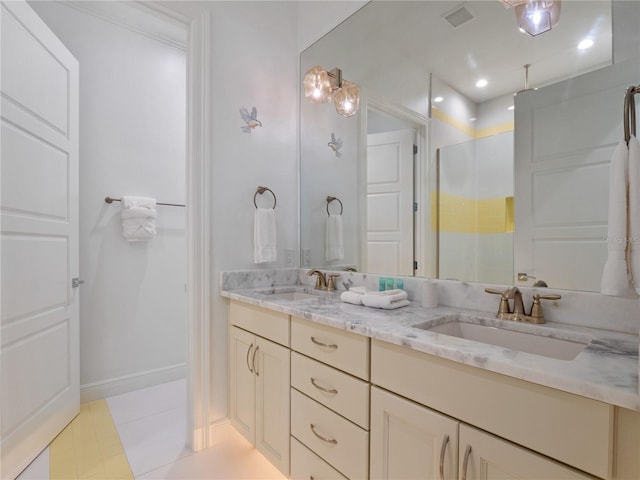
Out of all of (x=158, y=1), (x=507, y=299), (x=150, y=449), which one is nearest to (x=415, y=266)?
(x=507, y=299)

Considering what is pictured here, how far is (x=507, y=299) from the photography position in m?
1.18

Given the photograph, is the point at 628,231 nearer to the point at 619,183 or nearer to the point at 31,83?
the point at 619,183

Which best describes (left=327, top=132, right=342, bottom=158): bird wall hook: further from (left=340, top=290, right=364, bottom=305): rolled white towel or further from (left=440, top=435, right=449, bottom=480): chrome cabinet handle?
(left=440, top=435, right=449, bottom=480): chrome cabinet handle

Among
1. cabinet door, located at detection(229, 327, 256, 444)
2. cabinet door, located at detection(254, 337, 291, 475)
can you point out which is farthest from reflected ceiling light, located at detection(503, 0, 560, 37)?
cabinet door, located at detection(229, 327, 256, 444)

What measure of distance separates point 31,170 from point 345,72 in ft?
5.95

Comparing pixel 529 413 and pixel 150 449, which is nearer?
pixel 529 413

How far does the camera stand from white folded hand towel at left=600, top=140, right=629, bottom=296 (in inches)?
34.3

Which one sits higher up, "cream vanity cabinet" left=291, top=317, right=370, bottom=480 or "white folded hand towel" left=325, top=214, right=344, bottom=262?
"white folded hand towel" left=325, top=214, right=344, bottom=262

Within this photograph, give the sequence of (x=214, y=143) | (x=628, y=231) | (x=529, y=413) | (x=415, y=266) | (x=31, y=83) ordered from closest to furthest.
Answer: (x=529, y=413) → (x=628, y=231) → (x=415, y=266) → (x=31, y=83) → (x=214, y=143)

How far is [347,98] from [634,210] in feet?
4.91

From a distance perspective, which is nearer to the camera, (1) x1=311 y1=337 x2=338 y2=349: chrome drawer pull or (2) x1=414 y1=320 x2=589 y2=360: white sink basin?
(2) x1=414 y1=320 x2=589 y2=360: white sink basin

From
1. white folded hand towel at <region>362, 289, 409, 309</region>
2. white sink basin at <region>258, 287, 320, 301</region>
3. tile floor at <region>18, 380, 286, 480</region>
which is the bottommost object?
tile floor at <region>18, 380, 286, 480</region>

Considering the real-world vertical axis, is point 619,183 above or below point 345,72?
below

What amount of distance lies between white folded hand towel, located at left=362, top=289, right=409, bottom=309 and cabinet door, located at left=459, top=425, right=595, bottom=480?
569 mm
